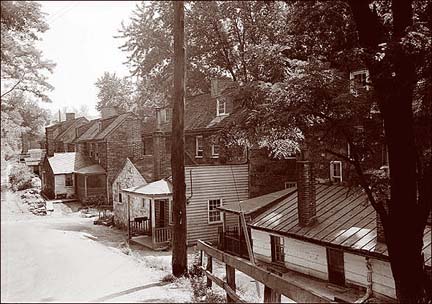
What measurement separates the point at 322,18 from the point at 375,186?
141 inches

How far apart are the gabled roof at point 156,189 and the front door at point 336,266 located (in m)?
8.78

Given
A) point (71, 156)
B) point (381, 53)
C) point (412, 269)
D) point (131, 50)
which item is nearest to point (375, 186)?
point (412, 269)

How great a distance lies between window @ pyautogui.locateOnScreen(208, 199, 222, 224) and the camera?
20906mm

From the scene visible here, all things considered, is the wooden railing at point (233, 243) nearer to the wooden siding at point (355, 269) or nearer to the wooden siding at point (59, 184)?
the wooden siding at point (355, 269)

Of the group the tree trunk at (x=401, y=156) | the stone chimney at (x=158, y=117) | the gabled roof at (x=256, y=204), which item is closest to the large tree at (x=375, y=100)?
the tree trunk at (x=401, y=156)

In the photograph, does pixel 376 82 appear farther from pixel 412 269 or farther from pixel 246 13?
pixel 412 269

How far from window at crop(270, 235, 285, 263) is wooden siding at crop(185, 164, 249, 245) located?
404 centimetres

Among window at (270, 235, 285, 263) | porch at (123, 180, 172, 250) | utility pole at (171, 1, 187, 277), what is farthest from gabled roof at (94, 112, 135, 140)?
utility pole at (171, 1, 187, 277)

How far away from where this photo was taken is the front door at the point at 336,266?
13.5m

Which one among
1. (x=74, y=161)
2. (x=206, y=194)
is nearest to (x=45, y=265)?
(x=206, y=194)

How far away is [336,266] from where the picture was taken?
45.0 ft

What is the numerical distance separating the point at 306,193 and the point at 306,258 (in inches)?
93.5

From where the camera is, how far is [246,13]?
6.92m

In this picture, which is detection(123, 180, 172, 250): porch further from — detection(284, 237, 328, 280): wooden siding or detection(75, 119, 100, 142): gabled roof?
detection(75, 119, 100, 142): gabled roof
